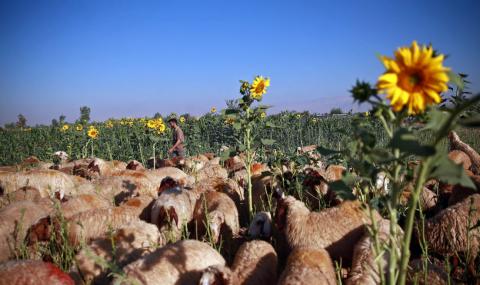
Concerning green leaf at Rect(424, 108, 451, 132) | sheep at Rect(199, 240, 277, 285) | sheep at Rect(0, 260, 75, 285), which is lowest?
sheep at Rect(199, 240, 277, 285)

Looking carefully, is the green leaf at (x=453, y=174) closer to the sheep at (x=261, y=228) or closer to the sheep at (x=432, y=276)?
the sheep at (x=432, y=276)

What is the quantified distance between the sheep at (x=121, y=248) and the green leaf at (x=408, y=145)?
2933 mm

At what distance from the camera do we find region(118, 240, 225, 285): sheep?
119 inches

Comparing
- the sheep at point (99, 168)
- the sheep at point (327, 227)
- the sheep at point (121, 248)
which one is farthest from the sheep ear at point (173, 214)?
the sheep at point (99, 168)

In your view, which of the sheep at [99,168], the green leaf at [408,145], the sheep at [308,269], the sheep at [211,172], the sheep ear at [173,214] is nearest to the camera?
the green leaf at [408,145]

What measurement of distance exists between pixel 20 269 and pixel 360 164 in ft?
10.2

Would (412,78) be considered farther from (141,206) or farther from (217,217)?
(141,206)

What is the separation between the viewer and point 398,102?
5.06ft

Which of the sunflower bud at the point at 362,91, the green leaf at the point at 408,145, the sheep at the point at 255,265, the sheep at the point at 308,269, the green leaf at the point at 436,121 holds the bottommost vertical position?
the sheep at the point at 255,265

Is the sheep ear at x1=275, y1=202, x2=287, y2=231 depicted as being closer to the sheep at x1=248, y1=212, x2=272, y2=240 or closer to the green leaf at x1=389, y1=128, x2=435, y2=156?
the sheep at x1=248, y1=212, x2=272, y2=240

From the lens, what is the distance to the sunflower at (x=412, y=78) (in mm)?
1505

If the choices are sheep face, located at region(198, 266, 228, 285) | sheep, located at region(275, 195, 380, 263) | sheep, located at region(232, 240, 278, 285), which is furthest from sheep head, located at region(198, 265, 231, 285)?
sheep, located at region(275, 195, 380, 263)

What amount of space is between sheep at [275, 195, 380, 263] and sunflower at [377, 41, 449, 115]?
242 centimetres

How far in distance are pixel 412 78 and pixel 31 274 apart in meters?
3.39
